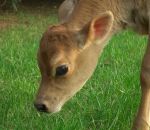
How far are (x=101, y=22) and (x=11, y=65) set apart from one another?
8.09 feet

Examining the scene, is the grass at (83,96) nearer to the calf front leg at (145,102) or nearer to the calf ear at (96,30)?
the calf front leg at (145,102)

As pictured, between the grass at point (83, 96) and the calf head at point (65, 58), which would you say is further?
the grass at point (83, 96)

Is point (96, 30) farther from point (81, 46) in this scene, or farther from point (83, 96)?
point (83, 96)

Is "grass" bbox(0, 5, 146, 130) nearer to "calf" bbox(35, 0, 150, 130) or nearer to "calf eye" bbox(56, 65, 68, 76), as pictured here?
"calf" bbox(35, 0, 150, 130)

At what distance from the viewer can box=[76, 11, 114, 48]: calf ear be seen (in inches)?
153

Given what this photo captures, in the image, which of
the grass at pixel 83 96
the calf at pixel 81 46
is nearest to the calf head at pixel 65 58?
the calf at pixel 81 46

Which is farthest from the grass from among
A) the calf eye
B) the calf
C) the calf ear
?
the calf ear

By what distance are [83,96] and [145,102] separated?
101cm

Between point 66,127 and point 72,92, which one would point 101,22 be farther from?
point 66,127

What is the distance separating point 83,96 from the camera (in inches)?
198

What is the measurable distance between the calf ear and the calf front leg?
394 mm

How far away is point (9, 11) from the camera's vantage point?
48.1 feet

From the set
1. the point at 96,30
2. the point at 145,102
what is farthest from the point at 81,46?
the point at 145,102

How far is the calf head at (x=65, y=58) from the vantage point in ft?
12.3
